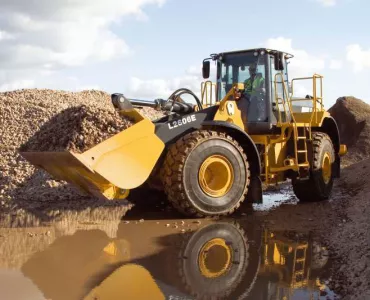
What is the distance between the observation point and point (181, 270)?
4633mm

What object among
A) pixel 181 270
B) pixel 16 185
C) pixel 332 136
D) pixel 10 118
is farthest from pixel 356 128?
pixel 181 270

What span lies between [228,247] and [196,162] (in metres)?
1.54

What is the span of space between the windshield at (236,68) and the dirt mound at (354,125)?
28.5ft

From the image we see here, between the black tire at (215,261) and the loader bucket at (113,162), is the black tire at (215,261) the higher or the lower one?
the lower one

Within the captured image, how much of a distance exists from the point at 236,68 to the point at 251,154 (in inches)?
67.0

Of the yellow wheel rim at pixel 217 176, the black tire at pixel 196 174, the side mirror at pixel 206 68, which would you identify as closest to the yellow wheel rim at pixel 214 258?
the black tire at pixel 196 174

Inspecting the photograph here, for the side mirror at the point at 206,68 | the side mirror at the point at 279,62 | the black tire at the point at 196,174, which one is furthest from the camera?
the side mirror at the point at 206,68

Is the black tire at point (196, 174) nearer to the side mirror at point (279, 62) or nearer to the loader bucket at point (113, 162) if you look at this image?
the loader bucket at point (113, 162)

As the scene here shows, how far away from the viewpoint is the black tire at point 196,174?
6531mm

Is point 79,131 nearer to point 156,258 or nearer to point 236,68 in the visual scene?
point 236,68

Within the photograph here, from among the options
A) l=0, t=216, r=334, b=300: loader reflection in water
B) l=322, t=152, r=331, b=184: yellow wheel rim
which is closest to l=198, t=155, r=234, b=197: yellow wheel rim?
l=0, t=216, r=334, b=300: loader reflection in water

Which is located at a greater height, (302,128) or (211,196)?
(302,128)

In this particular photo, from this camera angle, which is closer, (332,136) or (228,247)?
(228,247)

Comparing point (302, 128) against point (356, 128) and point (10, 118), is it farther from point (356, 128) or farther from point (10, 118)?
point (356, 128)
